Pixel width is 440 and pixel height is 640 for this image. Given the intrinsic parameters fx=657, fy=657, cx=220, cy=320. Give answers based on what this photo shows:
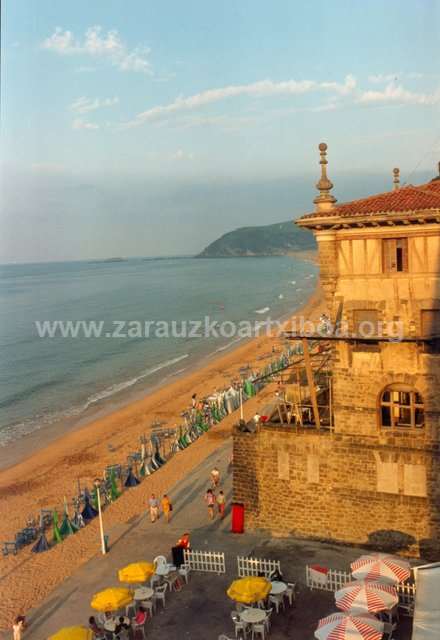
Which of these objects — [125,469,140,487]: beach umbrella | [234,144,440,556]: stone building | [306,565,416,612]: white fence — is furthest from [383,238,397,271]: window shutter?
[125,469,140,487]: beach umbrella

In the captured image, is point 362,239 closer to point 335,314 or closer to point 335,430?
point 335,314

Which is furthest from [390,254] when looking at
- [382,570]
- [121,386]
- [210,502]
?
[121,386]

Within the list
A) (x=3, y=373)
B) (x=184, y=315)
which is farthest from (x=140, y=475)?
(x=184, y=315)

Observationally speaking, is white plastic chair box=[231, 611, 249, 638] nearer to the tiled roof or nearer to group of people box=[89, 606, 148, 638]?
group of people box=[89, 606, 148, 638]

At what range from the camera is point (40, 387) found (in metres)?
53.0

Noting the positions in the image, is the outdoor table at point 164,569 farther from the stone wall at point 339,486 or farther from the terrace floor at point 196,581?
the stone wall at point 339,486

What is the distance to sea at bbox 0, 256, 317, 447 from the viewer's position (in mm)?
48031

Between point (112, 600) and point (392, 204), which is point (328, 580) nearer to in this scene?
point (112, 600)

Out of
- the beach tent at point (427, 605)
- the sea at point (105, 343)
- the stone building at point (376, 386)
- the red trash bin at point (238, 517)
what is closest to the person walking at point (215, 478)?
the red trash bin at point (238, 517)

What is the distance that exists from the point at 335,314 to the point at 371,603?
7.62 metres

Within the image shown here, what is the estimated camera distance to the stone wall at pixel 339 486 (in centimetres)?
1745

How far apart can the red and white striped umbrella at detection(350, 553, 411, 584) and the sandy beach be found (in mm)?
8955

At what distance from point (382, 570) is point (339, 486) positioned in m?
4.25

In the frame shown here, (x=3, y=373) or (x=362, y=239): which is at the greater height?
(x=362, y=239)
